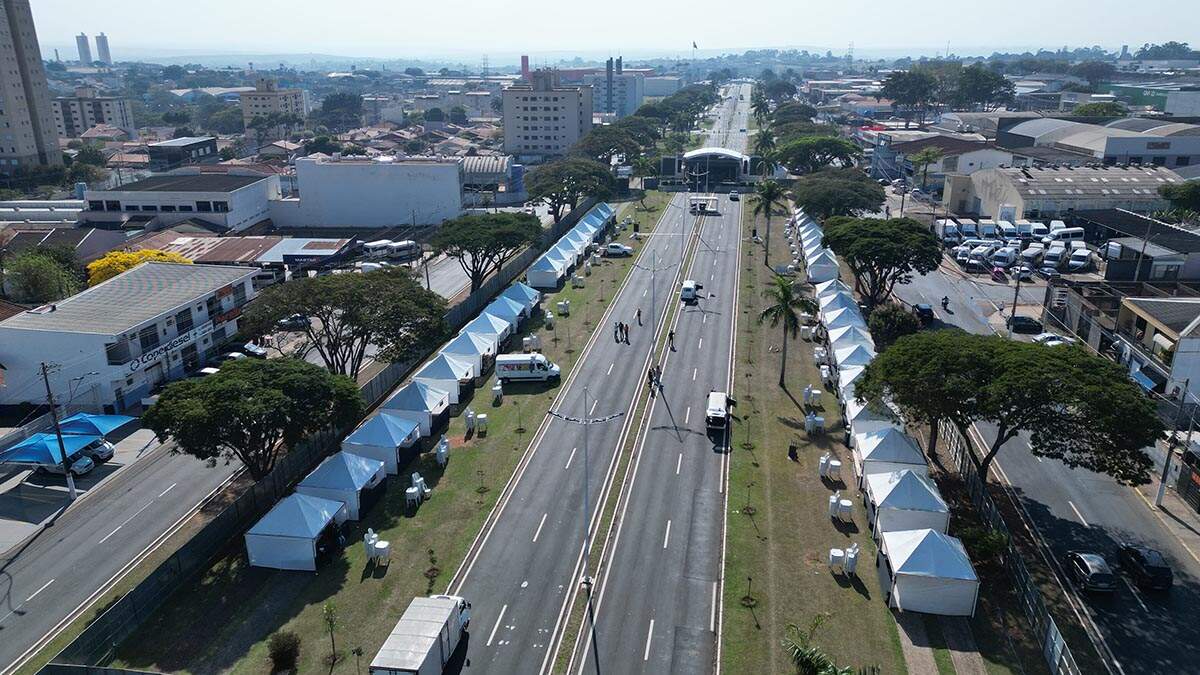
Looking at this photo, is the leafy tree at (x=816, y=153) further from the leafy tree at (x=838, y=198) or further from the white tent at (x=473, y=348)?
the white tent at (x=473, y=348)

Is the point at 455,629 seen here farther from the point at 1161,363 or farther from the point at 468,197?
the point at 468,197

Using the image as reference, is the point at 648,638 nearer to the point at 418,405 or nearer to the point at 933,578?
the point at 933,578

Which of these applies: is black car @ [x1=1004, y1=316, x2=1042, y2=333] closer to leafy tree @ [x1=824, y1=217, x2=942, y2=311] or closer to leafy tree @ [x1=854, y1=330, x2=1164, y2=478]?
leafy tree @ [x1=824, y1=217, x2=942, y2=311]

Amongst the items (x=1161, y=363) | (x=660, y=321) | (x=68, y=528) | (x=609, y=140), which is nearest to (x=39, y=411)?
(x=68, y=528)

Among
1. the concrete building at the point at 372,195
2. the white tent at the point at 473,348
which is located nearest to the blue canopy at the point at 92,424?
the white tent at the point at 473,348

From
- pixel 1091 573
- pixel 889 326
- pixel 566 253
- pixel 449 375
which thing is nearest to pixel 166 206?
pixel 566 253

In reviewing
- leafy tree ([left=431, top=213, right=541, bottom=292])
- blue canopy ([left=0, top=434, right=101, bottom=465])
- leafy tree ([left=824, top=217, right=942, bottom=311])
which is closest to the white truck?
blue canopy ([left=0, top=434, right=101, bottom=465])
